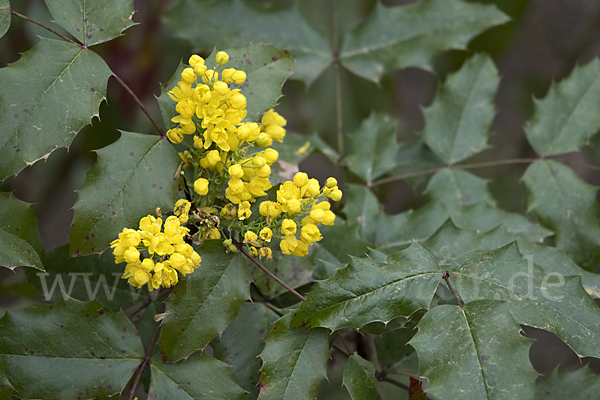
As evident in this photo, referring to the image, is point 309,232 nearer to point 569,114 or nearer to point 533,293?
point 533,293

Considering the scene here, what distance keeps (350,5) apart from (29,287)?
76.9 inches

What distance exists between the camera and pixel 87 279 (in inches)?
49.0

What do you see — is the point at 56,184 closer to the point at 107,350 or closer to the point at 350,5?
the point at 107,350

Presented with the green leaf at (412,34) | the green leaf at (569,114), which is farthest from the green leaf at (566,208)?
the green leaf at (412,34)

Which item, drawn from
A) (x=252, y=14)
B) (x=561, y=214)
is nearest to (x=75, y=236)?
(x=252, y=14)

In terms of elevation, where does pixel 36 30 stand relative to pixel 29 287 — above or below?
above

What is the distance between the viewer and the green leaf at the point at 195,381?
40.0 inches

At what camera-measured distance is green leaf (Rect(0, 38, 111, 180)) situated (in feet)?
3.16

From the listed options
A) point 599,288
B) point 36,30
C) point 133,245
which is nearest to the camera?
point 133,245

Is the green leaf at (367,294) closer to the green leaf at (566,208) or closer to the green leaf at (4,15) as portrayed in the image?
the green leaf at (566,208)

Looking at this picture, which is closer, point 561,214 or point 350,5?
point 561,214

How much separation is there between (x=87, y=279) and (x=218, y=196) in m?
0.47

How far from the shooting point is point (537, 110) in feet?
5.38

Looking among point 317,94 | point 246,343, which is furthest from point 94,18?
point 317,94
